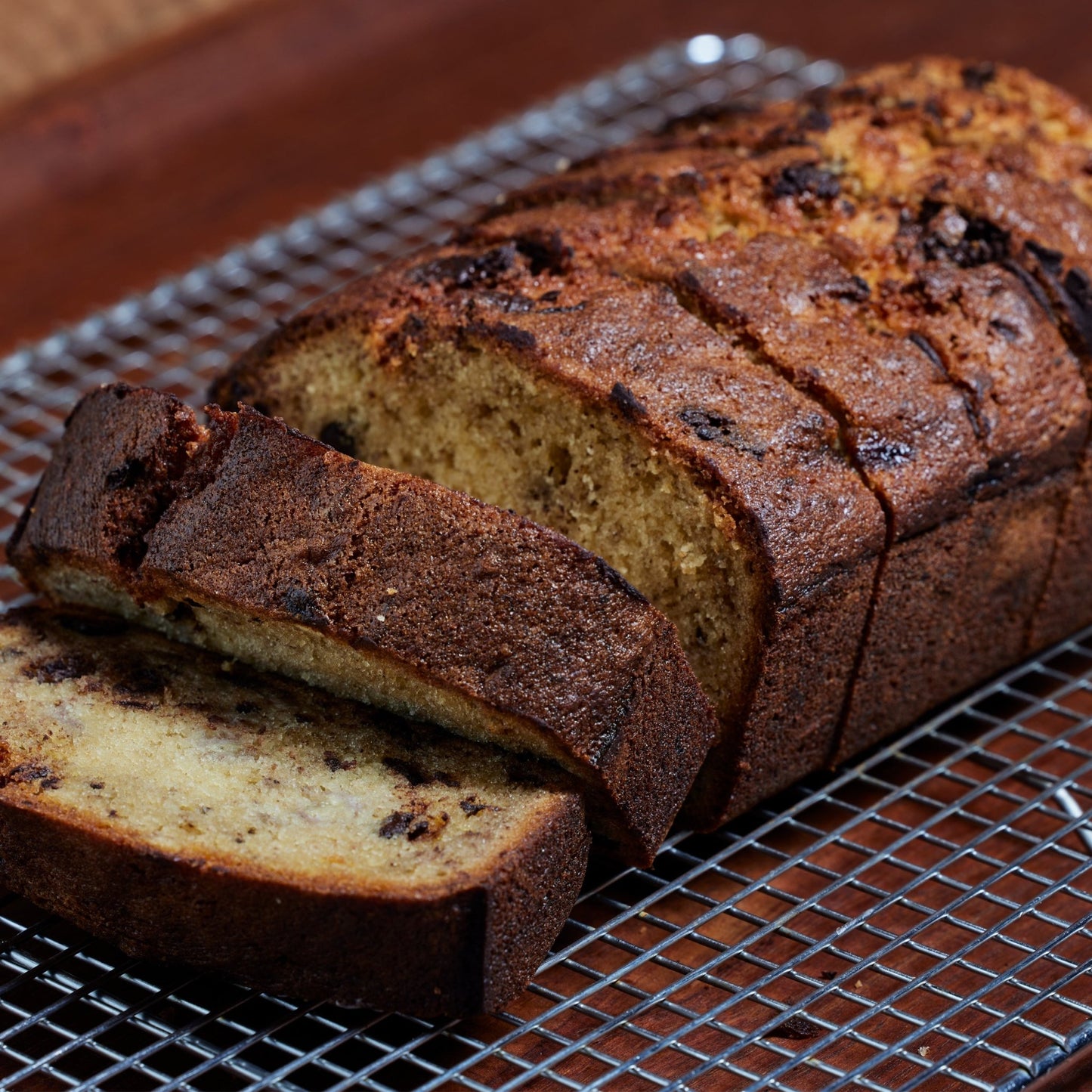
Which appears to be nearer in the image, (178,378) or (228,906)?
(228,906)

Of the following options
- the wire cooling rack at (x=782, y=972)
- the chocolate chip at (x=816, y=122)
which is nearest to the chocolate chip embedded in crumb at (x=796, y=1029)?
the wire cooling rack at (x=782, y=972)

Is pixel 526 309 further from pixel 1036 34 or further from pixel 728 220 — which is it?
pixel 1036 34

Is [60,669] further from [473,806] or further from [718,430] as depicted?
[718,430]

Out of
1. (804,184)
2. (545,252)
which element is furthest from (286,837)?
(804,184)

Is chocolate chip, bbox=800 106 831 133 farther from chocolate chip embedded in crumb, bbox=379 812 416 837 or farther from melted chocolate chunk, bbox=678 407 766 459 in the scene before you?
chocolate chip embedded in crumb, bbox=379 812 416 837

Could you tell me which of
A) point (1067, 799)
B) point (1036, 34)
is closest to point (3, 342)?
point (1067, 799)

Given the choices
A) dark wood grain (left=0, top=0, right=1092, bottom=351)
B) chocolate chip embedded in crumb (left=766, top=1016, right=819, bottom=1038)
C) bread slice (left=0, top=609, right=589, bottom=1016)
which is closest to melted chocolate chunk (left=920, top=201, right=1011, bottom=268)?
bread slice (left=0, top=609, right=589, bottom=1016)

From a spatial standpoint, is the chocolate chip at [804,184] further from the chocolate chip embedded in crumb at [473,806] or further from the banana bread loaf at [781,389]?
the chocolate chip embedded in crumb at [473,806]
